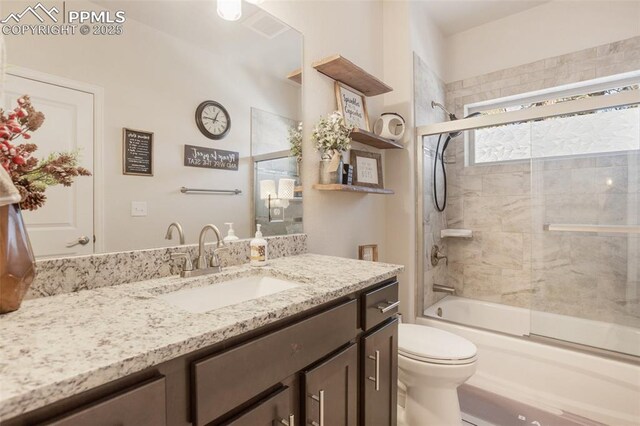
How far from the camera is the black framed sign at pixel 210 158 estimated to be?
4.11ft

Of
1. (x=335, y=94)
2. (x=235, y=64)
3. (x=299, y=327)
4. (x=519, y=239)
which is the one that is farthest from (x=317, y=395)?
(x=519, y=239)

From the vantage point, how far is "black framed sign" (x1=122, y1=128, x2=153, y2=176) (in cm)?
108

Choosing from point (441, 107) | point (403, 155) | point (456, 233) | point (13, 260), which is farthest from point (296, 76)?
point (456, 233)

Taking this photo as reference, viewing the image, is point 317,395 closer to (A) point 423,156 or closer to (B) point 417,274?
(B) point 417,274

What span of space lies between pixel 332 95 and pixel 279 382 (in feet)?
5.40

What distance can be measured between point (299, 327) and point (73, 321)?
1.75 ft

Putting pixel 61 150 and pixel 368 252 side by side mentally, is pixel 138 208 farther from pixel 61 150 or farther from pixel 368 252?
pixel 368 252

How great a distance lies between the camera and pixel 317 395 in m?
0.91

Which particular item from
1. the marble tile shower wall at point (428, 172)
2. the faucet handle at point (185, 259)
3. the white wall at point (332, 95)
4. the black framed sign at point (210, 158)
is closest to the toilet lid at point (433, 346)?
the white wall at point (332, 95)

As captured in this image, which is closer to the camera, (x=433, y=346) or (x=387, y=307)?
(x=387, y=307)

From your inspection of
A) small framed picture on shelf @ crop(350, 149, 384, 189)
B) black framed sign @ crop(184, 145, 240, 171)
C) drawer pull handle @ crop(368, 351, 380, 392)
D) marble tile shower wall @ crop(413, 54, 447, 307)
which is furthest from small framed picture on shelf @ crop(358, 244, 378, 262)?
black framed sign @ crop(184, 145, 240, 171)

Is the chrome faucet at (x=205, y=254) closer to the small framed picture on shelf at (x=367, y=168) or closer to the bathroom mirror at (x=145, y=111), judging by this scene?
the bathroom mirror at (x=145, y=111)

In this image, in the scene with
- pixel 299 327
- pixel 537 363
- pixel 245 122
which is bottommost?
pixel 537 363

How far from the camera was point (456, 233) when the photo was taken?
9.46 feet
